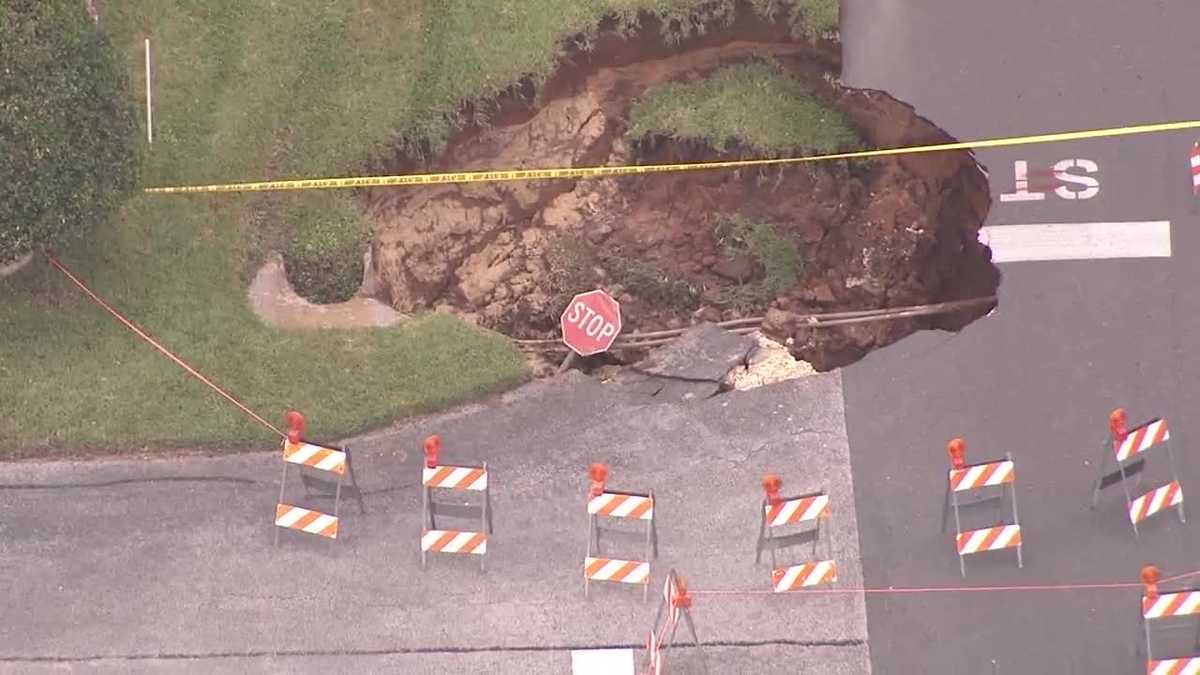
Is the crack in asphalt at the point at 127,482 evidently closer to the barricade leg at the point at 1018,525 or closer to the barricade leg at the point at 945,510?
the barricade leg at the point at 945,510

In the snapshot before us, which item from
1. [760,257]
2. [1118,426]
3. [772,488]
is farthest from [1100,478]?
[760,257]

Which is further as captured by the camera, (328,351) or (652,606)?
(328,351)

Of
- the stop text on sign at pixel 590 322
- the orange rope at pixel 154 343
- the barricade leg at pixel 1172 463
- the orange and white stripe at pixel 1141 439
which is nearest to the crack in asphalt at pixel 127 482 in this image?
the orange rope at pixel 154 343

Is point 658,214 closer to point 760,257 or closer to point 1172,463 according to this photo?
point 760,257

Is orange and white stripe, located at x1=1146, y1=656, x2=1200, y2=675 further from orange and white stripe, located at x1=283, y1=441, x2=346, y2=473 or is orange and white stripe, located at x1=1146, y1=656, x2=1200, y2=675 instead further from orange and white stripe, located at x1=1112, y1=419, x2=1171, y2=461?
orange and white stripe, located at x1=283, y1=441, x2=346, y2=473

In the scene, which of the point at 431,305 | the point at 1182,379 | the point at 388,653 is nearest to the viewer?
the point at 388,653

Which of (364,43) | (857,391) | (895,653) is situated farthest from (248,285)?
(895,653)

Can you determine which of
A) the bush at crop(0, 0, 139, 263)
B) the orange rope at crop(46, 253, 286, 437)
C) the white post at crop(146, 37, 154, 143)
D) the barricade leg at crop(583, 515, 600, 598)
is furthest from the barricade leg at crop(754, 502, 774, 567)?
the white post at crop(146, 37, 154, 143)

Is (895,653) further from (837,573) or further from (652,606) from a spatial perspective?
(652,606)
